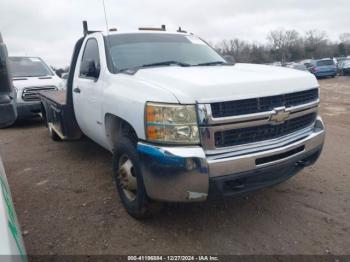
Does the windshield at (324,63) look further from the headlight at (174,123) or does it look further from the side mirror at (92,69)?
the headlight at (174,123)

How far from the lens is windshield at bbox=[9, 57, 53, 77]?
9417 mm

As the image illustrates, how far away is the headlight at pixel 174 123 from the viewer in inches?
99.2

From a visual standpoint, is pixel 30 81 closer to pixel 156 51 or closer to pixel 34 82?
pixel 34 82

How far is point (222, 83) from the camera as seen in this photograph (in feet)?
8.57

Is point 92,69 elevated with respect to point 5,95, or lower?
elevated

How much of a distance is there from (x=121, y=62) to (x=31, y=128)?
5953mm

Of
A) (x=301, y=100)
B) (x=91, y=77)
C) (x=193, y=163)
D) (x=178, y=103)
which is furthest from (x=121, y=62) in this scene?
(x=301, y=100)

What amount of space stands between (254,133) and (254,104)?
26cm

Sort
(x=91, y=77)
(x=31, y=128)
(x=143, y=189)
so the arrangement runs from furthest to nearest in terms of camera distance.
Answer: (x=31, y=128), (x=91, y=77), (x=143, y=189)

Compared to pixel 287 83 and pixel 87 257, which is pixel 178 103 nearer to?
pixel 287 83

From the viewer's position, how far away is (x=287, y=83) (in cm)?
291

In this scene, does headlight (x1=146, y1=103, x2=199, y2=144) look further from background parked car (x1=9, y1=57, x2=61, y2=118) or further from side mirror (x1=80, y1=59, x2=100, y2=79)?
background parked car (x1=9, y1=57, x2=61, y2=118)

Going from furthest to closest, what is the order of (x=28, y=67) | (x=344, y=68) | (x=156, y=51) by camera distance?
(x=344, y=68) < (x=28, y=67) < (x=156, y=51)

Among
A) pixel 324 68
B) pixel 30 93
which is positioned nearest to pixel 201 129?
pixel 30 93
